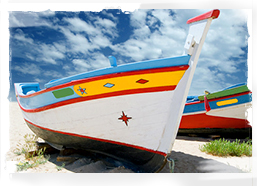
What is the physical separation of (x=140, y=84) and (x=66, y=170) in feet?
6.03

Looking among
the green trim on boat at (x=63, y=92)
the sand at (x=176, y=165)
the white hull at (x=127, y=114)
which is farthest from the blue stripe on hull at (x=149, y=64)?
the sand at (x=176, y=165)

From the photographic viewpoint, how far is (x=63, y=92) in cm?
297

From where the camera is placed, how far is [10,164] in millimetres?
3141

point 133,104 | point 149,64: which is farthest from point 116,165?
point 149,64

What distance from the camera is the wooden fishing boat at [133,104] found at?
229cm

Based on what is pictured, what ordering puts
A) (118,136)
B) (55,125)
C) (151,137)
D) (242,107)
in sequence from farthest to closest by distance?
(242,107) → (55,125) → (118,136) → (151,137)

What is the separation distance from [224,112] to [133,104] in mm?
3912

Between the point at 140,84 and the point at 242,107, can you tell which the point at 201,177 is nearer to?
the point at 140,84

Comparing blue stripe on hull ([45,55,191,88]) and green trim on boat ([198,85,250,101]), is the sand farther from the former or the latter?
green trim on boat ([198,85,250,101])

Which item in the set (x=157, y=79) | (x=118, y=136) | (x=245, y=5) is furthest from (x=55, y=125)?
(x=245, y=5)

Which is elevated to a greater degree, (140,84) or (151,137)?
(140,84)

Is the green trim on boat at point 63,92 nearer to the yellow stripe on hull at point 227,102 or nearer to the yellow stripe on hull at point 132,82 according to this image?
the yellow stripe on hull at point 132,82

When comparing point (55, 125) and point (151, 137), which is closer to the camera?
point (151, 137)

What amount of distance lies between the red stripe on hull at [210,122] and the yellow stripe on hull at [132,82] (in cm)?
385
